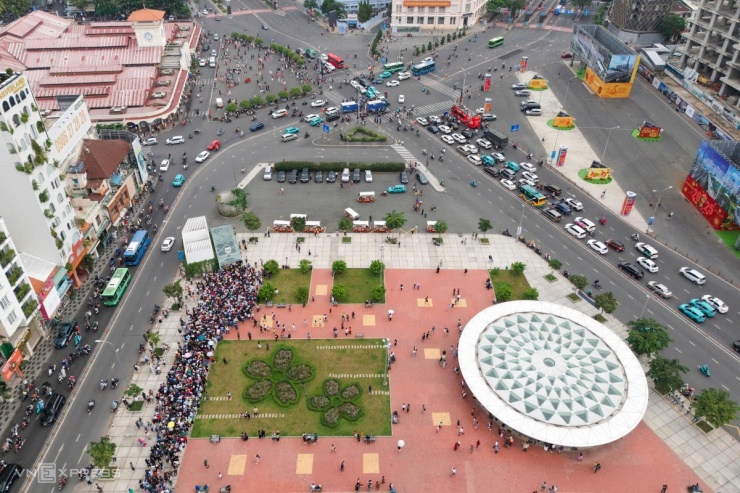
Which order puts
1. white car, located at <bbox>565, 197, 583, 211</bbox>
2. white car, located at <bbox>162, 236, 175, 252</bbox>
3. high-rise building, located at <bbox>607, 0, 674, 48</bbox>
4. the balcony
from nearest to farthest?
the balcony < white car, located at <bbox>162, 236, 175, 252</bbox> < white car, located at <bbox>565, 197, 583, 211</bbox> < high-rise building, located at <bbox>607, 0, 674, 48</bbox>

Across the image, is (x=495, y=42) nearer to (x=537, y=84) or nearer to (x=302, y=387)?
(x=537, y=84)

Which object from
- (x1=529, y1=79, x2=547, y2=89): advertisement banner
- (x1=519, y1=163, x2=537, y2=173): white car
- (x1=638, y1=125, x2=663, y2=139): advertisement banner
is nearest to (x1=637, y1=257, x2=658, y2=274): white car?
(x1=519, y1=163, x2=537, y2=173): white car

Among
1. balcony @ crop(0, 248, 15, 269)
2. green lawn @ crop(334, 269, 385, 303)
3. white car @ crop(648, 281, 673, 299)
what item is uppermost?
balcony @ crop(0, 248, 15, 269)

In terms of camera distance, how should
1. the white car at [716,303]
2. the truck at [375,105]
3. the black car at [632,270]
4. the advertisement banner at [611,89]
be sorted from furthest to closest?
the advertisement banner at [611,89] < the truck at [375,105] < the black car at [632,270] < the white car at [716,303]

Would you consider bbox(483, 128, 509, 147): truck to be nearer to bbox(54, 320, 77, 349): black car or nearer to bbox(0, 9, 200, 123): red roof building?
bbox(0, 9, 200, 123): red roof building

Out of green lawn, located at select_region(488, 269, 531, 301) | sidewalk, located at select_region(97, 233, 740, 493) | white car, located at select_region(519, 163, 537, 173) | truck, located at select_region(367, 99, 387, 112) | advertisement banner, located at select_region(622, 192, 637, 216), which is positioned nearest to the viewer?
sidewalk, located at select_region(97, 233, 740, 493)

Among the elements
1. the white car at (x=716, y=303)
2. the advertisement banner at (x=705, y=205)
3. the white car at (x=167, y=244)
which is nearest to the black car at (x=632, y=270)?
the white car at (x=716, y=303)

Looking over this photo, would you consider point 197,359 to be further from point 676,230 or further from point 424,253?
point 676,230

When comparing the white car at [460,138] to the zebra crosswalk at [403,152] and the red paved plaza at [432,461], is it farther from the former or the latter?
the red paved plaza at [432,461]
